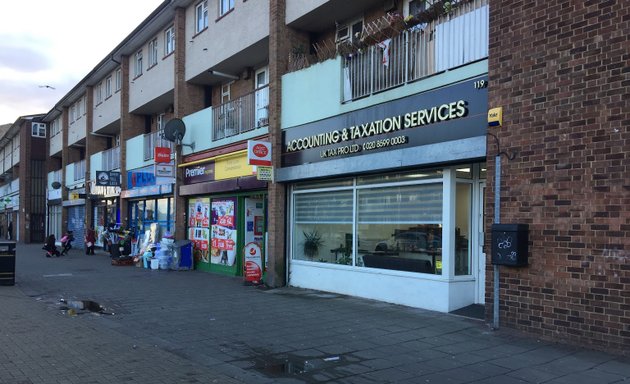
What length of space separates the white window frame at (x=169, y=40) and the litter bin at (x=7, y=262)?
9.42 meters

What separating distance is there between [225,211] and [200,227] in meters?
1.87

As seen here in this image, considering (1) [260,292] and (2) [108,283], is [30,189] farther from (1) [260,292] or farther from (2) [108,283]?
(1) [260,292]

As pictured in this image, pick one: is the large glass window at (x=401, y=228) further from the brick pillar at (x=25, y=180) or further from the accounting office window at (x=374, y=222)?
the brick pillar at (x=25, y=180)

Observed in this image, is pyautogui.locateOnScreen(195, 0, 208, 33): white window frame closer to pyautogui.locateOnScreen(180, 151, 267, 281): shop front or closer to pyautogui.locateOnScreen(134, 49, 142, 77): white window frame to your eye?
pyautogui.locateOnScreen(180, 151, 267, 281): shop front

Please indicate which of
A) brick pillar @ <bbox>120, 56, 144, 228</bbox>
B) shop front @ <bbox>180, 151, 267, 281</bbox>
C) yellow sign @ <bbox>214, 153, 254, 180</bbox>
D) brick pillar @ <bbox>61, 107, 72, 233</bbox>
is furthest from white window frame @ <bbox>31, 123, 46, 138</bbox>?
yellow sign @ <bbox>214, 153, 254, 180</bbox>

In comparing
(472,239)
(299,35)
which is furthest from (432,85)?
(299,35)

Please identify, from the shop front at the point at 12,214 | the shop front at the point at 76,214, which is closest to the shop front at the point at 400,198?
the shop front at the point at 76,214

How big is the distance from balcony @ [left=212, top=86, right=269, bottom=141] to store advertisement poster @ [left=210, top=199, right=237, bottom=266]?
83.9 inches

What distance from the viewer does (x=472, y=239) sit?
30.2 ft

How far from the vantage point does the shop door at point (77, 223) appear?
103 ft

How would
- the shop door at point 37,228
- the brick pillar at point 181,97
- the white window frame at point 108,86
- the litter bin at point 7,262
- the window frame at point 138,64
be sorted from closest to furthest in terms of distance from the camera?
the litter bin at point 7,262 → the brick pillar at point 181,97 → the window frame at point 138,64 → the white window frame at point 108,86 → the shop door at point 37,228

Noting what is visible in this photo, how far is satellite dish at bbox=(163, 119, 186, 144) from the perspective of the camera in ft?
57.8

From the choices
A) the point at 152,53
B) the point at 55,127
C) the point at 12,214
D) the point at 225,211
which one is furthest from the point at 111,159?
the point at 12,214

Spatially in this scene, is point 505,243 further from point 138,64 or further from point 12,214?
point 12,214
